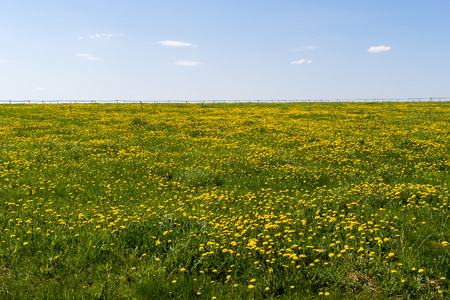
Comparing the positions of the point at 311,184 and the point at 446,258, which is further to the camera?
the point at 311,184

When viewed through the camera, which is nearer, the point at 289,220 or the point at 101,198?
the point at 289,220

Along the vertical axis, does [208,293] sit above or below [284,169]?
below

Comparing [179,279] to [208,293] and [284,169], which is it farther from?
[284,169]

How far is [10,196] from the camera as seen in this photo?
8.66 m

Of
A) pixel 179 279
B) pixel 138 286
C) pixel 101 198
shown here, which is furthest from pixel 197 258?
pixel 101 198

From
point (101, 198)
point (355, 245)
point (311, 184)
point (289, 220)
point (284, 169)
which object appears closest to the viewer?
point (355, 245)

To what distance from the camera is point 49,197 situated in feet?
28.7

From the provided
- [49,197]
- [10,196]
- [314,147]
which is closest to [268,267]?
[49,197]

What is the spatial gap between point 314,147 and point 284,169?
5.47 m

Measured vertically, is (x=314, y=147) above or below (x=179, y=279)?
above

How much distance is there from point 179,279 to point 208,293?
555mm

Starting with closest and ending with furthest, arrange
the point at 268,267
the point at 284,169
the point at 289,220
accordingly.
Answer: the point at 268,267
the point at 289,220
the point at 284,169

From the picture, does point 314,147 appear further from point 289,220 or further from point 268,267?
point 268,267

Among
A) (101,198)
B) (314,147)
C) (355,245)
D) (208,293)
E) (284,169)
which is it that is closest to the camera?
(208,293)
